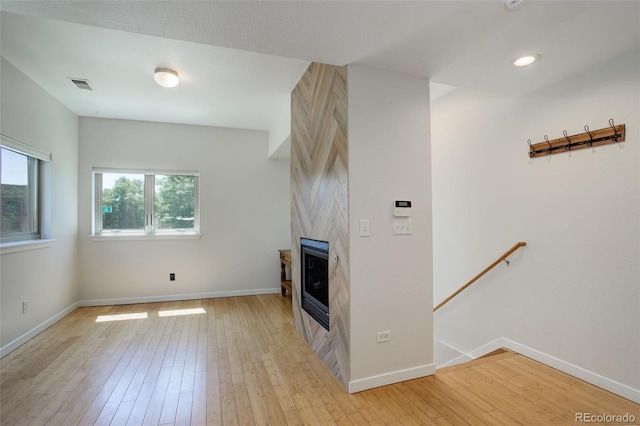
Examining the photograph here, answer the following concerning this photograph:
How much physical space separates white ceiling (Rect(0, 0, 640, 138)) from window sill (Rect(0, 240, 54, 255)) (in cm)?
173

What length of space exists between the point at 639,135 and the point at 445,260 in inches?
83.3

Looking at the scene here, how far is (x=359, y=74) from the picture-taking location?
7.71 ft

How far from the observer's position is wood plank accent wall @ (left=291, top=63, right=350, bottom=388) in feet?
7.83

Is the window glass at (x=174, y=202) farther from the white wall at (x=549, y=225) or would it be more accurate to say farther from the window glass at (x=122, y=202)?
the white wall at (x=549, y=225)

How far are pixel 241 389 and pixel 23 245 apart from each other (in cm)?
275

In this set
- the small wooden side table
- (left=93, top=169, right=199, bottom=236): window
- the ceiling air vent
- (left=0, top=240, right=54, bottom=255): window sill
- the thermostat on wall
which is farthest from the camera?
the small wooden side table

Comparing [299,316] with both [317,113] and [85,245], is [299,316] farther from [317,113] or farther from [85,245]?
[85,245]

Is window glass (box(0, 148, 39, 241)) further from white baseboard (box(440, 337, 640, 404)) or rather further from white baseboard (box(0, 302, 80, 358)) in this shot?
white baseboard (box(440, 337, 640, 404))

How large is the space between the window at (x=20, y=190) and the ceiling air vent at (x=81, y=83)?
2.72 feet

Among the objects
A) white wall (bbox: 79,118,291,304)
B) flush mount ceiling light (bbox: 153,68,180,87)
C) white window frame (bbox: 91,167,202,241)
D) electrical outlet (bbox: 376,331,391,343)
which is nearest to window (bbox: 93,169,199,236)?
white window frame (bbox: 91,167,202,241)

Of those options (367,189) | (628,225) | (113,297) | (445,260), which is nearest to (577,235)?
(628,225)

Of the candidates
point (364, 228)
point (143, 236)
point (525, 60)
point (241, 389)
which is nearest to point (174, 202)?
point (143, 236)

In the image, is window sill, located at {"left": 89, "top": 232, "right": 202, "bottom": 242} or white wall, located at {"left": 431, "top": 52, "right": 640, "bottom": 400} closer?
white wall, located at {"left": 431, "top": 52, "right": 640, "bottom": 400}

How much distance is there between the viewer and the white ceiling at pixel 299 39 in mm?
1675
